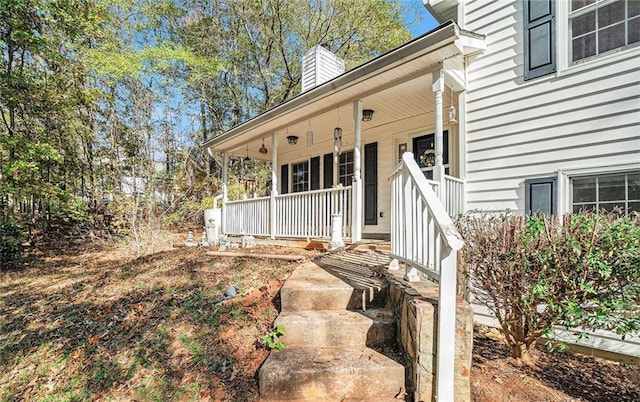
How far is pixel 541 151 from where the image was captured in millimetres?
4102

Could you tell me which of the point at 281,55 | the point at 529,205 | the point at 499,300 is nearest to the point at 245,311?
the point at 499,300

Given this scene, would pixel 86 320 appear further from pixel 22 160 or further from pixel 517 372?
pixel 22 160

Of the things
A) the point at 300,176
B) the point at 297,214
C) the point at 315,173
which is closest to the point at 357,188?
the point at 297,214

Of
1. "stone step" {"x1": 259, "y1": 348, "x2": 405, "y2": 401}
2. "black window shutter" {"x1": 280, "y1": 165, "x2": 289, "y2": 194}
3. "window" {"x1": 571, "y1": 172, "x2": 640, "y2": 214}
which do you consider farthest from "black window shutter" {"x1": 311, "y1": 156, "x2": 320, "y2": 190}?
"stone step" {"x1": 259, "y1": 348, "x2": 405, "y2": 401}

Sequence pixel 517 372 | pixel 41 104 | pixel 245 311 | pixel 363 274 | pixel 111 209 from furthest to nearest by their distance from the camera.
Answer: pixel 111 209
pixel 41 104
pixel 363 274
pixel 245 311
pixel 517 372

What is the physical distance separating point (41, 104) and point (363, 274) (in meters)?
9.21

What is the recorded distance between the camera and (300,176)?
9172mm

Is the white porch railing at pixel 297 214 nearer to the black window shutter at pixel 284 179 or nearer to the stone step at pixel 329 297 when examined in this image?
the black window shutter at pixel 284 179

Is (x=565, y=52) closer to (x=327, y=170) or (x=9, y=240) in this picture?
(x=327, y=170)

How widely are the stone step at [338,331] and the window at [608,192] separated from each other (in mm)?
2919

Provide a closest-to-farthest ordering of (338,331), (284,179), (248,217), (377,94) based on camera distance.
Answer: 1. (338,331)
2. (377,94)
3. (248,217)
4. (284,179)

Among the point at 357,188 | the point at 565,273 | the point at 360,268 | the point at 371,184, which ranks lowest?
the point at 360,268

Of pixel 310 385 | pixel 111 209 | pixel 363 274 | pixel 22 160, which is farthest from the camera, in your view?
pixel 111 209

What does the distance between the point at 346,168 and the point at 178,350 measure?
579 centimetres
